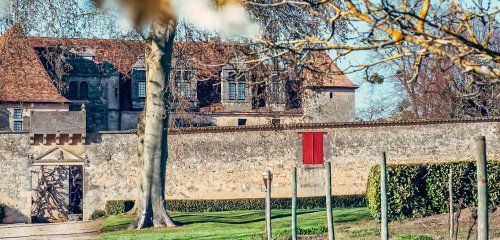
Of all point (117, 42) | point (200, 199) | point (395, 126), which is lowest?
point (200, 199)

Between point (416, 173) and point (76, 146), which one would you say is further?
point (76, 146)

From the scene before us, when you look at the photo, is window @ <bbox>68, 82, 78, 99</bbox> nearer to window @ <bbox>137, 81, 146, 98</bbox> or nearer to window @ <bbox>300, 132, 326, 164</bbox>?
window @ <bbox>137, 81, 146, 98</bbox>

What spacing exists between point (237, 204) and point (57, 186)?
8.94 metres

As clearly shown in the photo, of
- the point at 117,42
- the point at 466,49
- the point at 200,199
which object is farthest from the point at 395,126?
the point at 466,49

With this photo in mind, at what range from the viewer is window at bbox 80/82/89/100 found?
56500 millimetres

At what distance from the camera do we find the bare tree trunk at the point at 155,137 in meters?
29.0

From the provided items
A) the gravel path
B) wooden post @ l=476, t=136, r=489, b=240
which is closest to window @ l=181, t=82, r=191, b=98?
the gravel path

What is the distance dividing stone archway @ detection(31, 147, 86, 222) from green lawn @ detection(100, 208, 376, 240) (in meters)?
7.20

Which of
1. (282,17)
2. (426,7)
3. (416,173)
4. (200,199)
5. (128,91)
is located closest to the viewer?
(426,7)

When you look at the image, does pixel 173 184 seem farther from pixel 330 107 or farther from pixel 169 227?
pixel 330 107

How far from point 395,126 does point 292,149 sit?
4.46 m

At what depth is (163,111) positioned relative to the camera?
96.5 feet

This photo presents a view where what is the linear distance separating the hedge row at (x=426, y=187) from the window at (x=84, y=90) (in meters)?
30.2

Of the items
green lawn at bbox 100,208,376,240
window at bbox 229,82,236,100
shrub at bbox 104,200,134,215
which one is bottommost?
shrub at bbox 104,200,134,215
